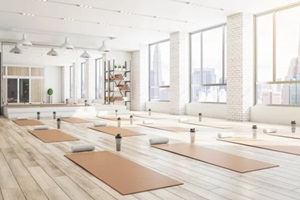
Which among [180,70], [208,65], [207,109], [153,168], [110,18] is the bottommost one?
[153,168]

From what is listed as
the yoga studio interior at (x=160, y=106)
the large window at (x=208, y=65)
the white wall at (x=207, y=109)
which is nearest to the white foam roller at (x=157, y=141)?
the yoga studio interior at (x=160, y=106)

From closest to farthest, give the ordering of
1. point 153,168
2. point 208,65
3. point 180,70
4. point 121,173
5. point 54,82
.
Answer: point 121,173
point 153,168
point 208,65
point 180,70
point 54,82

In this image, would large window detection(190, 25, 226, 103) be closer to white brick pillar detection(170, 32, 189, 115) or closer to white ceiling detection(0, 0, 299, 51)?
white brick pillar detection(170, 32, 189, 115)

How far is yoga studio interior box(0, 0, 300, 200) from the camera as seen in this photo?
111 inches

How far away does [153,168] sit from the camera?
3.31 meters

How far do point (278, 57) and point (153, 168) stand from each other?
6185mm

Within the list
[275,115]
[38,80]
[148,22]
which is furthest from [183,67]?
[38,80]

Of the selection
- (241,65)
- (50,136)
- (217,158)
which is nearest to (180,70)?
(241,65)

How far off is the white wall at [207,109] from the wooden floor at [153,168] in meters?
4.97

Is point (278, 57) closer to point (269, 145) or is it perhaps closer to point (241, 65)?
point (241, 65)

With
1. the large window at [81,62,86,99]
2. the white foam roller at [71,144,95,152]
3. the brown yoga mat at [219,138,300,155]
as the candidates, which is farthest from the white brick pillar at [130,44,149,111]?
the white foam roller at [71,144,95,152]

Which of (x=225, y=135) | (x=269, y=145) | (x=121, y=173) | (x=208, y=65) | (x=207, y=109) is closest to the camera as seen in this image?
(x=121, y=173)

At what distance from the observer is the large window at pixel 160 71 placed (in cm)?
1259

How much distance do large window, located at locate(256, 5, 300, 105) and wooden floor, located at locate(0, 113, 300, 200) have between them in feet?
13.3
